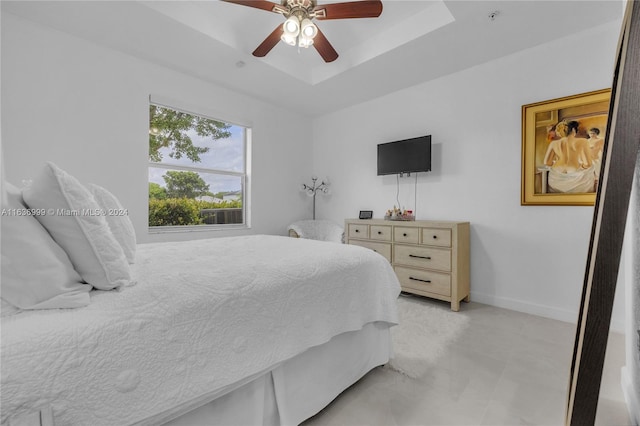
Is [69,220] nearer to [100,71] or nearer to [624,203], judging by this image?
[624,203]

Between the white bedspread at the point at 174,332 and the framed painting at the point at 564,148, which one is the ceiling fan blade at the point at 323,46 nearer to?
the white bedspread at the point at 174,332

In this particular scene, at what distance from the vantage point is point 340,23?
110 inches

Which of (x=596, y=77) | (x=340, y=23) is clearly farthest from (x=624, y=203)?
(x=340, y=23)

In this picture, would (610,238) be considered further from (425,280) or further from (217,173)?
(217,173)

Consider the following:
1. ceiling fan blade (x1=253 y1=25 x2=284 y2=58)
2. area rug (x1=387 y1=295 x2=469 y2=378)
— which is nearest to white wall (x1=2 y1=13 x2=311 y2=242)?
ceiling fan blade (x1=253 y1=25 x2=284 y2=58)

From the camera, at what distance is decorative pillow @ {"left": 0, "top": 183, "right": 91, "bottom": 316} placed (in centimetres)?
75

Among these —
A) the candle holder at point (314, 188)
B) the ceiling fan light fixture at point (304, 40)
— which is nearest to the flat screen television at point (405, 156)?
the candle holder at point (314, 188)

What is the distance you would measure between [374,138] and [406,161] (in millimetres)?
739

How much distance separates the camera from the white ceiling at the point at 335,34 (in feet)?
7.63

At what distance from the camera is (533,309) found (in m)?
2.77

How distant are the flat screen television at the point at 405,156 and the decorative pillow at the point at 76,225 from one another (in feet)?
10.4

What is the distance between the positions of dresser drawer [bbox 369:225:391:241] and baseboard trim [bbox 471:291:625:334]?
1100 mm

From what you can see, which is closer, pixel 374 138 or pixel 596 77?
pixel 596 77

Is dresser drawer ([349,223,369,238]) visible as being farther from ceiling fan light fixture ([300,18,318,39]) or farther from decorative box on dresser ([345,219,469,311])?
ceiling fan light fixture ([300,18,318,39])
